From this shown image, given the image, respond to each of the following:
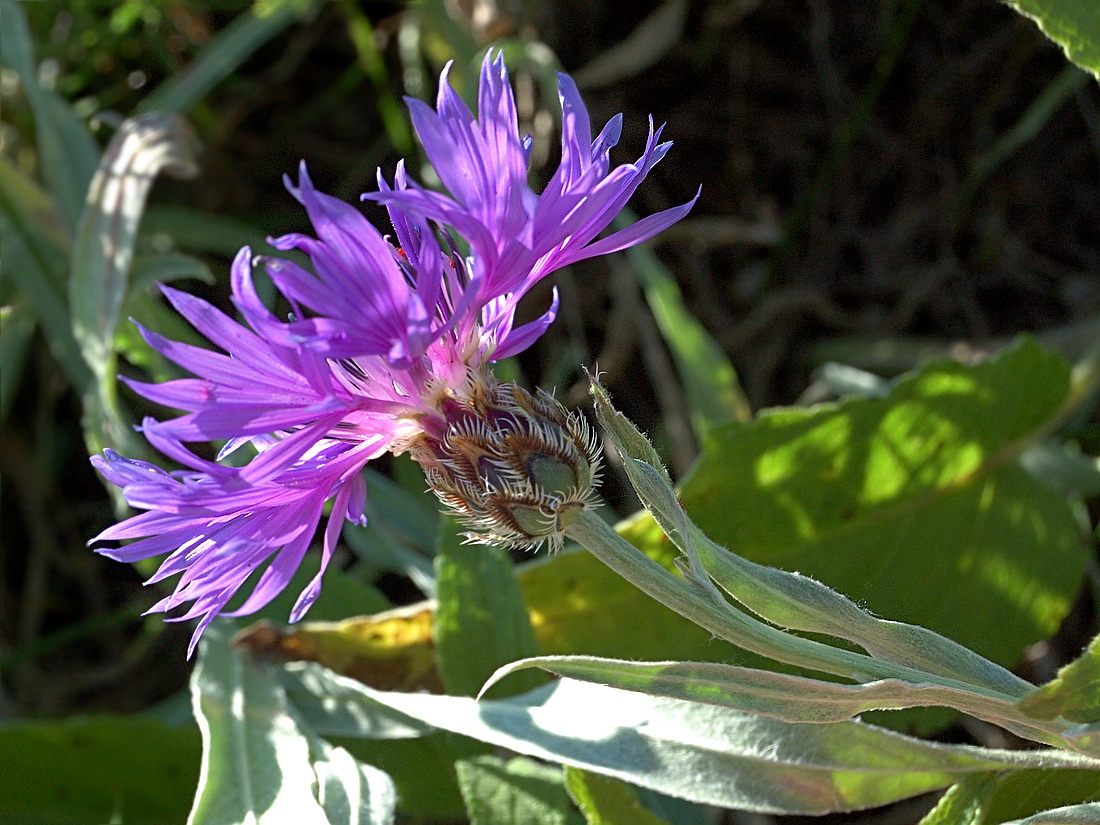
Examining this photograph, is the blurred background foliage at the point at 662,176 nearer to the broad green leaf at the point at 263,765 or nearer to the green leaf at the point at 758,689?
the broad green leaf at the point at 263,765

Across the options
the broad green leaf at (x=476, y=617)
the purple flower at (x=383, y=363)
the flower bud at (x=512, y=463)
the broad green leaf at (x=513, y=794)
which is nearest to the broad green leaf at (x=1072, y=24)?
the purple flower at (x=383, y=363)

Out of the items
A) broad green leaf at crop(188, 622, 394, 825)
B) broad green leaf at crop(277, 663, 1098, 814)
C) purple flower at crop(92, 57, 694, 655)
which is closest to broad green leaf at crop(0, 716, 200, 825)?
broad green leaf at crop(188, 622, 394, 825)

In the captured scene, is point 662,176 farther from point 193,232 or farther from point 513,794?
point 513,794

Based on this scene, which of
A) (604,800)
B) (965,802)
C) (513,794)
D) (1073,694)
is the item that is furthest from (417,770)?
(1073,694)

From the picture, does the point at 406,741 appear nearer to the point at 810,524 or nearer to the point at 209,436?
the point at 810,524

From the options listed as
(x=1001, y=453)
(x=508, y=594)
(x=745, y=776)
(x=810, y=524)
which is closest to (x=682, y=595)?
(x=745, y=776)
